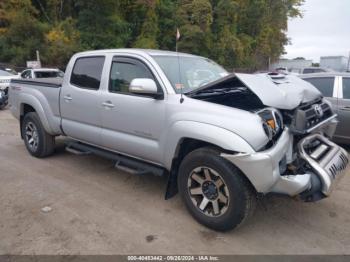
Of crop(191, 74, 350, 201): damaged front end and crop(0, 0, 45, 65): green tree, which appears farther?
crop(0, 0, 45, 65): green tree

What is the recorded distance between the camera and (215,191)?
331 cm

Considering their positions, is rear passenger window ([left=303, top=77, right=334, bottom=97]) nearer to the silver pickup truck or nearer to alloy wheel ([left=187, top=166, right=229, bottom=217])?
the silver pickup truck

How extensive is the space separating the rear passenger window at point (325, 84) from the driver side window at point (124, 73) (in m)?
3.99

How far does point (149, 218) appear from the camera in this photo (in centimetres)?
364

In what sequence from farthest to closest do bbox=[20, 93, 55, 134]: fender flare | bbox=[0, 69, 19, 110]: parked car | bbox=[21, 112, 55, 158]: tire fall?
bbox=[0, 69, 19, 110]: parked car < bbox=[21, 112, 55, 158]: tire < bbox=[20, 93, 55, 134]: fender flare

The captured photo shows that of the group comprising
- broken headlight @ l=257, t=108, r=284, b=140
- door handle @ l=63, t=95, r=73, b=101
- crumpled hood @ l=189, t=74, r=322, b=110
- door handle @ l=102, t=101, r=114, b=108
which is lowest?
broken headlight @ l=257, t=108, r=284, b=140

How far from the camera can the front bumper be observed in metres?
2.94

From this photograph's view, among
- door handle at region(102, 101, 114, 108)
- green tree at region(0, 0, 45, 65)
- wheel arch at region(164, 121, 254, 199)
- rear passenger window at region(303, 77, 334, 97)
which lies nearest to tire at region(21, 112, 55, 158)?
door handle at region(102, 101, 114, 108)

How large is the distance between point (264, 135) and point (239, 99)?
836 millimetres

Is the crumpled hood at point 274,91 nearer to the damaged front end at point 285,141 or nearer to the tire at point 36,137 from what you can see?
the damaged front end at point 285,141

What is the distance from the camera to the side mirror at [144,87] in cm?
354

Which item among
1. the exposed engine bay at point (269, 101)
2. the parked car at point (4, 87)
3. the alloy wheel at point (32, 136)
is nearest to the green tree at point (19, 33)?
the parked car at point (4, 87)

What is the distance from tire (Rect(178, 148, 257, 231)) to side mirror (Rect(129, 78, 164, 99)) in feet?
2.66

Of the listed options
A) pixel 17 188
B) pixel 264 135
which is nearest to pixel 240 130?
pixel 264 135
